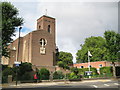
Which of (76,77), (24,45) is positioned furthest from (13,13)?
(24,45)

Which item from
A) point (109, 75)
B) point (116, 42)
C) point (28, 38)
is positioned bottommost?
point (109, 75)

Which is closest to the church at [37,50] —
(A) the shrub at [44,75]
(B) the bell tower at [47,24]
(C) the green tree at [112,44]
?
(A) the shrub at [44,75]

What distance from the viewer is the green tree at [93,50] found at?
6081cm

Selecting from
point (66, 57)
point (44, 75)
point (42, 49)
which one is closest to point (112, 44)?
point (44, 75)

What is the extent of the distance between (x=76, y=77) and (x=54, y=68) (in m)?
17.2

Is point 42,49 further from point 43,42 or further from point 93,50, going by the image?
point 93,50

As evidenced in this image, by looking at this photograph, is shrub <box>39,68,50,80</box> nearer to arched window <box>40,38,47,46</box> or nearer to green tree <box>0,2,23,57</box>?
green tree <box>0,2,23,57</box>

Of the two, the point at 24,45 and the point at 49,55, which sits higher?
the point at 24,45

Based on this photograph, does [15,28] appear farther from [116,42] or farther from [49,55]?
[49,55]

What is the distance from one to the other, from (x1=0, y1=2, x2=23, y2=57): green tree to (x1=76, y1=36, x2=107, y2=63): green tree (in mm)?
42105

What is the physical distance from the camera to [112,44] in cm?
3609

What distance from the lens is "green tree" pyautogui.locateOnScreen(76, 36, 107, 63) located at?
2394 inches

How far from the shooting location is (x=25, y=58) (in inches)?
1996

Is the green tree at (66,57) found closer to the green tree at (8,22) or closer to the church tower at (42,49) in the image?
the church tower at (42,49)
